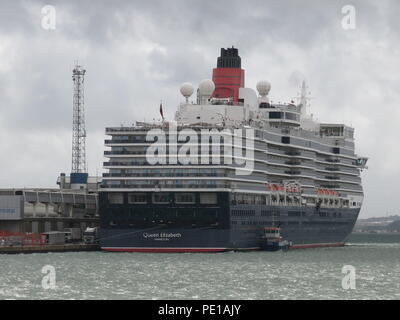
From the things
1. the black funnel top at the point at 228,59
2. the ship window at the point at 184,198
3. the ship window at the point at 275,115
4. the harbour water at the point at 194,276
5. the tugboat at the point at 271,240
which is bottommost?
the harbour water at the point at 194,276

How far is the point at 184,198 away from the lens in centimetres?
12512

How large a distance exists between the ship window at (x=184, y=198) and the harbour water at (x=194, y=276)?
5430 millimetres

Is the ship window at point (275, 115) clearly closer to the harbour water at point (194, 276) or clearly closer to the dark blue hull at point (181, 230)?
the dark blue hull at point (181, 230)

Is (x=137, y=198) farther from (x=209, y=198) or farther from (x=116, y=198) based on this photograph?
(x=209, y=198)

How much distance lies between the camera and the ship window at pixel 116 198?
127000 mm

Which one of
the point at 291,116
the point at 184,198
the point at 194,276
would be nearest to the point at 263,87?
the point at 291,116

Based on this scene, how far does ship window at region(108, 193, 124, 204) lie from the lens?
127 meters

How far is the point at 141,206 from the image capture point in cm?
12575

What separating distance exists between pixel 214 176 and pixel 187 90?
1865 cm

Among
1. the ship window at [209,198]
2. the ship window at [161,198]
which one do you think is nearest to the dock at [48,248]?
the ship window at [161,198]
